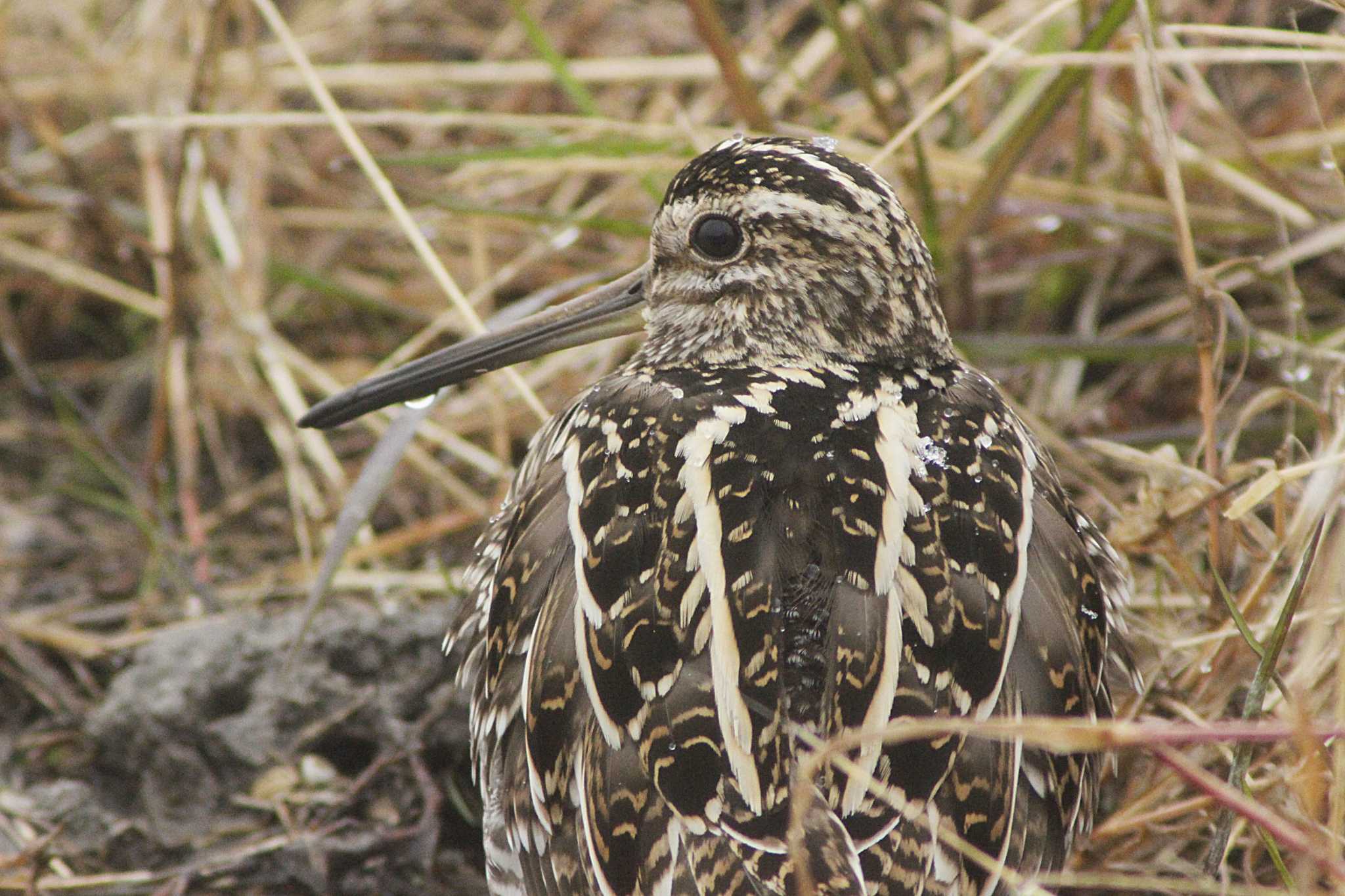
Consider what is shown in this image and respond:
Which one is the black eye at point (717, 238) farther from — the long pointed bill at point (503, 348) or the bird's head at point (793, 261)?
the long pointed bill at point (503, 348)

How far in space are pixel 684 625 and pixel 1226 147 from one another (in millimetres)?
2272

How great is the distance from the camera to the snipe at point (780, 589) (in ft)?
6.25

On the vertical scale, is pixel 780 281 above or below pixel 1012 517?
above

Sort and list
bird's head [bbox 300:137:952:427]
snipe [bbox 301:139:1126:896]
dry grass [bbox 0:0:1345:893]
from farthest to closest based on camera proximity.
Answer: dry grass [bbox 0:0:1345:893], bird's head [bbox 300:137:952:427], snipe [bbox 301:139:1126:896]

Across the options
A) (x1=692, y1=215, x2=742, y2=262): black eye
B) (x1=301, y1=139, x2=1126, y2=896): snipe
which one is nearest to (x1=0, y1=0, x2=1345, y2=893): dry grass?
(x1=301, y1=139, x2=1126, y2=896): snipe

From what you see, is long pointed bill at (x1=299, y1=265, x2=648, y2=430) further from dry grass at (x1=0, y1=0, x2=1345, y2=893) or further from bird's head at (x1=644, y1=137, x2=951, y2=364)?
dry grass at (x1=0, y1=0, x2=1345, y2=893)

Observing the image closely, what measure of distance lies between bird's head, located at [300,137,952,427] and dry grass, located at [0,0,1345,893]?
466mm

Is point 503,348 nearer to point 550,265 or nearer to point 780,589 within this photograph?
point 780,589

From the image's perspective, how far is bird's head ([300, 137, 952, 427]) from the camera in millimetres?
2398

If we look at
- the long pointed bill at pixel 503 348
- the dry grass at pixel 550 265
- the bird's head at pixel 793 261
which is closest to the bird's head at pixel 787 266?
the bird's head at pixel 793 261

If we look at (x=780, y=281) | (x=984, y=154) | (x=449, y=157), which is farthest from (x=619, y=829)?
(x=984, y=154)

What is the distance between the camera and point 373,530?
139 inches

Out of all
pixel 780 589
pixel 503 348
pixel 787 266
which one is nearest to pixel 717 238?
pixel 787 266

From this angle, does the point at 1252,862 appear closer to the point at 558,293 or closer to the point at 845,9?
the point at 558,293
